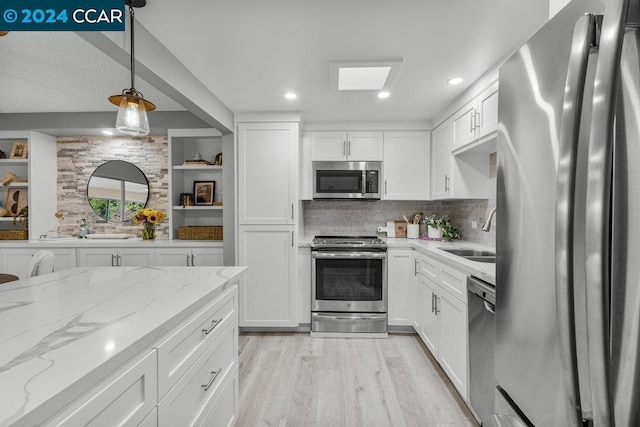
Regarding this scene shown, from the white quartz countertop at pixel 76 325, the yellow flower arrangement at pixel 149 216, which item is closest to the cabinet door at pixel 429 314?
the white quartz countertop at pixel 76 325

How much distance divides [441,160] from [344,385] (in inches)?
90.0

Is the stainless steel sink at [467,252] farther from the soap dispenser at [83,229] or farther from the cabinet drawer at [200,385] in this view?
the soap dispenser at [83,229]

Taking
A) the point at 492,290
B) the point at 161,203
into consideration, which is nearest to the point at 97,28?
the point at 492,290

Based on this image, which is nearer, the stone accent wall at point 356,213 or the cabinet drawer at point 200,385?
the cabinet drawer at point 200,385

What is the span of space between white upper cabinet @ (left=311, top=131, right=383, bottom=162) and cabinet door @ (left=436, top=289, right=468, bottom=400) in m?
1.76

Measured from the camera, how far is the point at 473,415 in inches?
80.6

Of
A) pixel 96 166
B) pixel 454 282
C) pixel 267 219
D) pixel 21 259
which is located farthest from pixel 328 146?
pixel 21 259

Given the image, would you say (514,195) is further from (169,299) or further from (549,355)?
(169,299)

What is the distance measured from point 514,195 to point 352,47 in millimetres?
1534

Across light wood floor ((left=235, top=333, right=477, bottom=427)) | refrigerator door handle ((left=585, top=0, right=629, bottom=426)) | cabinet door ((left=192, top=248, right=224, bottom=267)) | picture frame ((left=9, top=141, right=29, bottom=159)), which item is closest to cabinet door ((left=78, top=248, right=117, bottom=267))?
cabinet door ((left=192, top=248, right=224, bottom=267))

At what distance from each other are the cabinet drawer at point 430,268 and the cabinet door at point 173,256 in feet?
7.84

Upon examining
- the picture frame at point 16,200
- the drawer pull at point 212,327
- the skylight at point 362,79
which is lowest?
the drawer pull at point 212,327

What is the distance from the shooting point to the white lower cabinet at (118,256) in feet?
11.5

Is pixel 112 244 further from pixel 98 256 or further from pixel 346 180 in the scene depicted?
pixel 346 180
